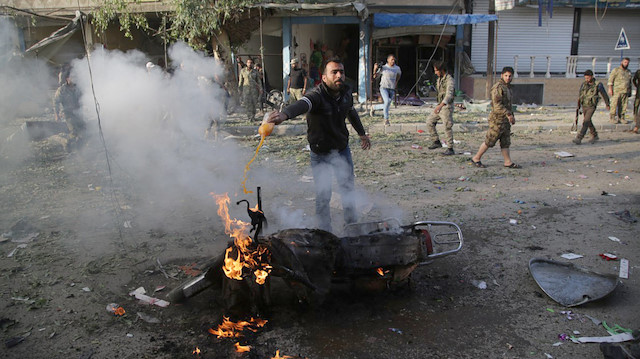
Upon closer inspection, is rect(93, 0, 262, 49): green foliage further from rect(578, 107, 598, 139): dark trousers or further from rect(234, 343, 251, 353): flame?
rect(234, 343, 251, 353): flame

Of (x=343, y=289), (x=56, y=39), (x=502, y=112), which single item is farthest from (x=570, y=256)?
(x=56, y=39)

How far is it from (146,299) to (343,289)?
163 cm

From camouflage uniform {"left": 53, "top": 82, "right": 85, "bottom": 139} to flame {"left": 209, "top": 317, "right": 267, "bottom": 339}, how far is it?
7353 millimetres

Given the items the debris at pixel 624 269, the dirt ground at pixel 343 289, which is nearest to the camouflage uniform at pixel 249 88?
the dirt ground at pixel 343 289

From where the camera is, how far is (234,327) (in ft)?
10.6

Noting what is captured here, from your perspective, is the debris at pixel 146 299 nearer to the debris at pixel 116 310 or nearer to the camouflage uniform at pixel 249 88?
the debris at pixel 116 310

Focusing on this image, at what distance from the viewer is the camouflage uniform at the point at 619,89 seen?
11.7 meters

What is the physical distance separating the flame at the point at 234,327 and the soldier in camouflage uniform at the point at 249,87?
10.1 metres

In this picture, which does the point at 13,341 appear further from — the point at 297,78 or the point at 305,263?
the point at 297,78

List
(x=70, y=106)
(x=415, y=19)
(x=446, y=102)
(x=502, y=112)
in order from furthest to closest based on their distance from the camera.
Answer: (x=415, y=19) < (x=70, y=106) < (x=446, y=102) < (x=502, y=112)

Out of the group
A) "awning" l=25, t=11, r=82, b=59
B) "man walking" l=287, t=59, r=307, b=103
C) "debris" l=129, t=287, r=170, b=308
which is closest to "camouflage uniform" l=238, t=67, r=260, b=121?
"man walking" l=287, t=59, r=307, b=103

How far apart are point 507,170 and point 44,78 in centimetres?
833

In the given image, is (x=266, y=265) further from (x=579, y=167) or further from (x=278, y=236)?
(x=579, y=167)

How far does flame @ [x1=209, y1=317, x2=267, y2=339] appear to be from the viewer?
316 centimetres
